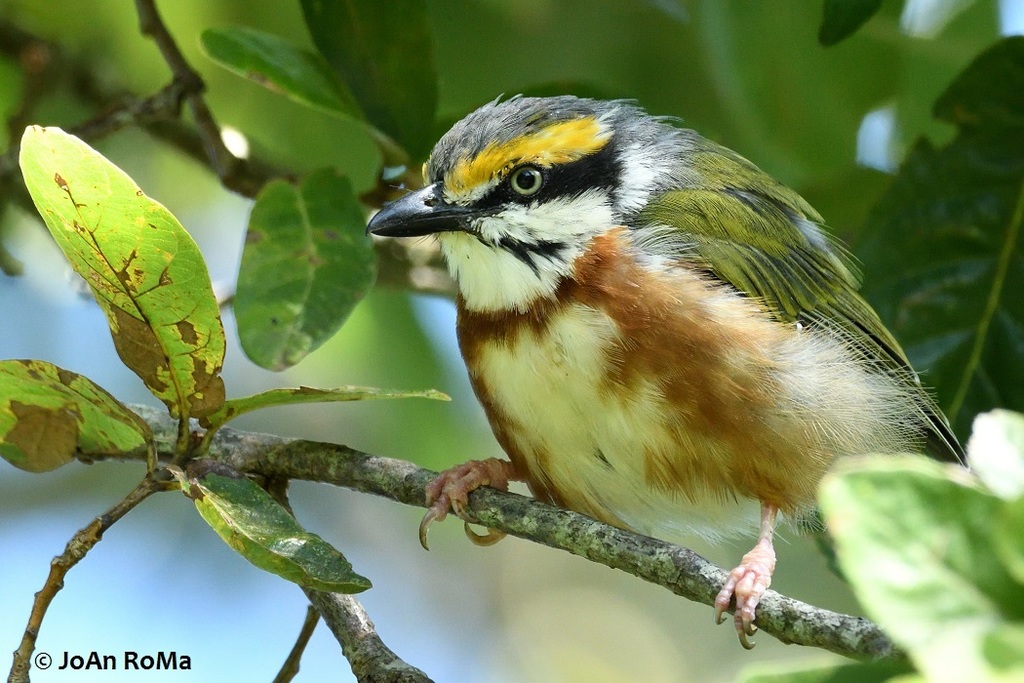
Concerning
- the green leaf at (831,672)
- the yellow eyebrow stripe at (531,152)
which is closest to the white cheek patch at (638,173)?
the yellow eyebrow stripe at (531,152)

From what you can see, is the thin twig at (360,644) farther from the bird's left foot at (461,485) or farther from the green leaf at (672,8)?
the green leaf at (672,8)

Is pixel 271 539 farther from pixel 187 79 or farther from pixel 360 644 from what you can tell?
pixel 187 79

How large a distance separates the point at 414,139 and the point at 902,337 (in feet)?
5.69

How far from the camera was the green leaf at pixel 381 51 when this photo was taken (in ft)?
11.5

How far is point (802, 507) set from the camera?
11.1 feet

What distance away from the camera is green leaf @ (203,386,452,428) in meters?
2.41

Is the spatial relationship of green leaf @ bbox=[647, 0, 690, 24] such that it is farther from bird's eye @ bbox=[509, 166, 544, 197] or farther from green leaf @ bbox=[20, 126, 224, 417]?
green leaf @ bbox=[20, 126, 224, 417]

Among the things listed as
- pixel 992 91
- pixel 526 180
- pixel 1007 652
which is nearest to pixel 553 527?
pixel 526 180

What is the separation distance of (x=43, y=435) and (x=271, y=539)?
685mm

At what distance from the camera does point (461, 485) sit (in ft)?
10.1

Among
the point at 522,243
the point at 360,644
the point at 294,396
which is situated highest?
the point at 522,243

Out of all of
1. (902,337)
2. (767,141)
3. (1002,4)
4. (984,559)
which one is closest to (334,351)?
(767,141)

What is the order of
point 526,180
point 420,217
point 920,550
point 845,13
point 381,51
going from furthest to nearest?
point 381,51
point 526,180
point 420,217
point 845,13
point 920,550

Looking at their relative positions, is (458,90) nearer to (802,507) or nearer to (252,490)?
(802,507)
